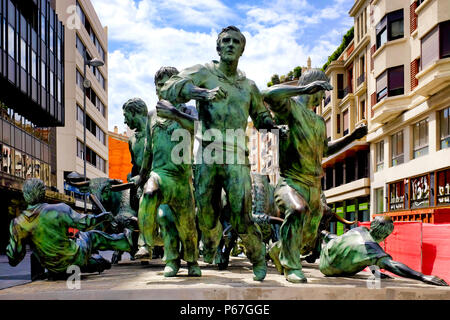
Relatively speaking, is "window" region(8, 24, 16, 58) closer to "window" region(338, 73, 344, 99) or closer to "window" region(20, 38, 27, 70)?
"window" region(20, 38, 27, 70)

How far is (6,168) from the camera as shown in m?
25.5

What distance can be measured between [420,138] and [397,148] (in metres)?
3.62

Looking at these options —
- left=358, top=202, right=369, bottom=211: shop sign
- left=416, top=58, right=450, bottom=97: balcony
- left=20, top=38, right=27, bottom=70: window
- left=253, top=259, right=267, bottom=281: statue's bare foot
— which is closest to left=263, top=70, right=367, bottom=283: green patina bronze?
left=253, top=259, right=267, bottom=281: statue's bare foot

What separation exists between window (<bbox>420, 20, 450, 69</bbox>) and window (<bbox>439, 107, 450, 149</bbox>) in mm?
2297

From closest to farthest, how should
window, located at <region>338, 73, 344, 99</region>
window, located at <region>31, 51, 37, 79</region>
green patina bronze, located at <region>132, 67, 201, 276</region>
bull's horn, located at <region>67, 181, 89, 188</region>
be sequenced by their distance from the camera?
1. green patina bronze, located at <region>132, 67, 201, 276</region>
2. bull's horn, located at <region>67, 181, 89, 188</region>
3. window, located at <region>31, 51, 37, 79</region>
4. window, located at <region>338, 73, 344, 99</region>

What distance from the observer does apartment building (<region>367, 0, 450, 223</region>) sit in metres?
22.5

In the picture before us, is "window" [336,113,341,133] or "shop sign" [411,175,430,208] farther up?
"window" [336,113,341,133]

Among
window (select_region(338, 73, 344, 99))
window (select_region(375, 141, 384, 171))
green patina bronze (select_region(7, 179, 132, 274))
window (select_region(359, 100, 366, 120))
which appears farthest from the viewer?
window (select_region(338, 73, 344, 99))

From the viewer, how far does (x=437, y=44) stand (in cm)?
2277

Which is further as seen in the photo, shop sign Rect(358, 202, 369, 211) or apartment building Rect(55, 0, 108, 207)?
apartment building Rect(55, 0, 108, 207)

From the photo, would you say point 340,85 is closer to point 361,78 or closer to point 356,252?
point 361,78

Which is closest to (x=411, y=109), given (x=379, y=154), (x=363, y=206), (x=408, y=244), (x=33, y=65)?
(x=379, y=154)
